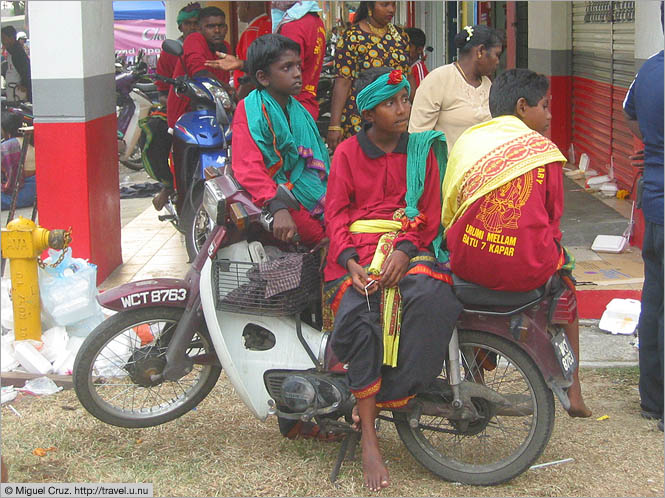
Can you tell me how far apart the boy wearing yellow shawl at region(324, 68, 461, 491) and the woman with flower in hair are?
2.35 meters

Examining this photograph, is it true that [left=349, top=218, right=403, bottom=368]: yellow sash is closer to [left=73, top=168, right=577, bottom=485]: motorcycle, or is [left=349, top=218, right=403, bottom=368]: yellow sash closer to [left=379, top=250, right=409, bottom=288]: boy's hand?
[left=379, top=250, right=409, bottom=288]: boy's hand

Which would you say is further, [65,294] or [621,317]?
[621,317]

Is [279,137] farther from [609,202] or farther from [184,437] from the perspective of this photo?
[609,202]

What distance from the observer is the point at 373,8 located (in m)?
6.00

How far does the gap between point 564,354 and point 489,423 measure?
44cm

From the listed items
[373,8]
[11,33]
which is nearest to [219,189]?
[373,8]

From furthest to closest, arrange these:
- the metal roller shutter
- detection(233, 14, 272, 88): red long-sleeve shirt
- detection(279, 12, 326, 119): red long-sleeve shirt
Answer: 1. the metal roller shutter
2. detection(233, 14, 272, 88): red long-sleeve shirt
3. detection(279, 12, 326, 119): red long-sleeve shirt

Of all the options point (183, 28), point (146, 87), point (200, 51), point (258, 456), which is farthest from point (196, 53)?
point (146, 87)

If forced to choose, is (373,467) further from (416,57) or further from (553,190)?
(416,57)

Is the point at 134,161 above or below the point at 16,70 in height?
below

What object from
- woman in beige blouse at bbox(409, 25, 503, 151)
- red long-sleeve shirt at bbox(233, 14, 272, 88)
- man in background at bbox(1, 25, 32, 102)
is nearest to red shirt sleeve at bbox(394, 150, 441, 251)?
woman in beige blouse at bbox(409, 25, 503, 151)

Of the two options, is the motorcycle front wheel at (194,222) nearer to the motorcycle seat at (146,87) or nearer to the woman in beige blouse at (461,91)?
the woman in beige blouse at (461,91)

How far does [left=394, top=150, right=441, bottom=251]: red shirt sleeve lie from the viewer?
3629mm

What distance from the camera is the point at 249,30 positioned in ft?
23.8
